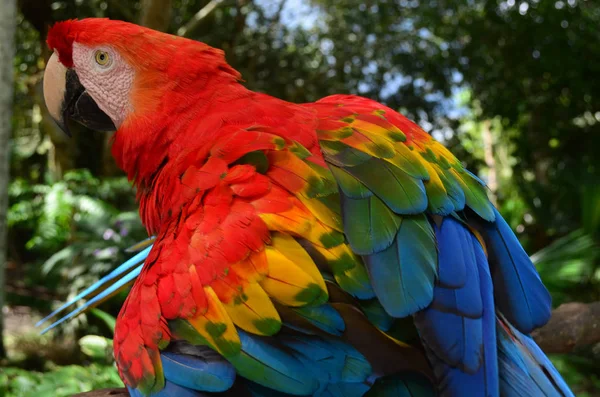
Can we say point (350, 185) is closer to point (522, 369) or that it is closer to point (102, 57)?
point (522, 369)

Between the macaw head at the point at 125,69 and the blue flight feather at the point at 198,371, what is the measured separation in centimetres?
40

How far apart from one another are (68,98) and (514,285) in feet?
2.70

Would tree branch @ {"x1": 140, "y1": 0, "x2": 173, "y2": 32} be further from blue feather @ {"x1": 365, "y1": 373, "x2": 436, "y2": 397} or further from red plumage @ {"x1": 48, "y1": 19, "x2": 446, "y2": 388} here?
blue feather @ {"x1": 365, "y1": 373, "x2": 436, "y2": 397}

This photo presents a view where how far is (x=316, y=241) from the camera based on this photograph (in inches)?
26.7

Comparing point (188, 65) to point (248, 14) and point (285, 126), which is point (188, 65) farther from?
point (248, 14)

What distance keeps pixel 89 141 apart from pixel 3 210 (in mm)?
1843

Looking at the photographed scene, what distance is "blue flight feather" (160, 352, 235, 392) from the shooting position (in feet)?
2.10

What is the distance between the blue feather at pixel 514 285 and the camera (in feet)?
2.53

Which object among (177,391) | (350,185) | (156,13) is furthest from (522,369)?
(156,13)

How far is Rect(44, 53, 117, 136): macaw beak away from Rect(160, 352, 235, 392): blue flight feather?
512mm

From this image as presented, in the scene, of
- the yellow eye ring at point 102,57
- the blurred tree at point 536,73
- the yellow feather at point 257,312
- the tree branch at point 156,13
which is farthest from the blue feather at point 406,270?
the blurred tree at point 536,73

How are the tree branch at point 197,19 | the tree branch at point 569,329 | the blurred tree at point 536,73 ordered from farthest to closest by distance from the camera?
the blurred tree at point 536,73 < the tree branch at point 197,19 < the tree branch at point 569,329

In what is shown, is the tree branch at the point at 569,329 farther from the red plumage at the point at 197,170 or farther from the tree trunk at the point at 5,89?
the tree trunk at the point at 5,89

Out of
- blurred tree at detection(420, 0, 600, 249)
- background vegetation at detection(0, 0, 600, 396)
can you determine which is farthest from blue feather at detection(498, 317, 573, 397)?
blurred tree at detection(420, 0, 600, 249)
